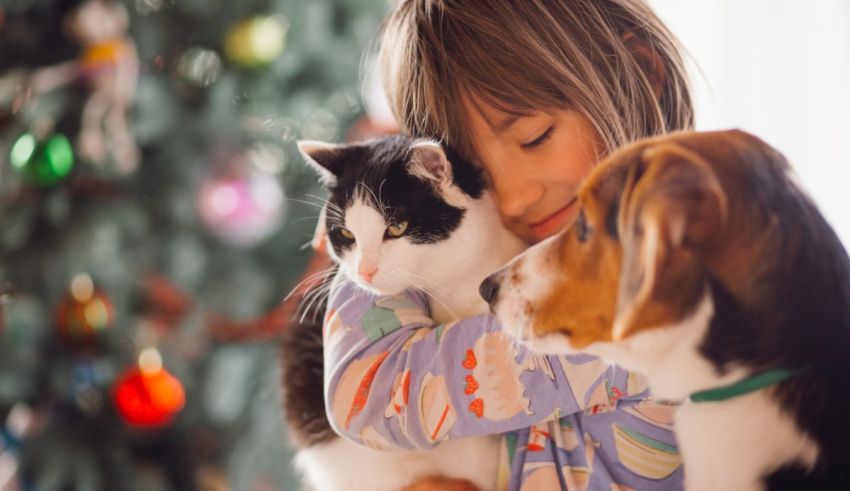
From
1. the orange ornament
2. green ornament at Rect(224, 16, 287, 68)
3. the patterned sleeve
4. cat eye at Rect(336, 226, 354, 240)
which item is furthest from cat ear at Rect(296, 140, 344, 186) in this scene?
the orange ornament

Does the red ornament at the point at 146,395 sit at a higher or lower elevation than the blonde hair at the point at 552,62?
lower

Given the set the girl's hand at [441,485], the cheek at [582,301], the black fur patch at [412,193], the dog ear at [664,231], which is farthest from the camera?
the black fur patch at [412,193]

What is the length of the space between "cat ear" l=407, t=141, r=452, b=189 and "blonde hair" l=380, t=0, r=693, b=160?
107mm

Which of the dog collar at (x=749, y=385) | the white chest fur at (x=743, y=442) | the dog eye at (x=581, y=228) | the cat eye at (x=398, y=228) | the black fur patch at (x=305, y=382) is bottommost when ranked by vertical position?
the black fur patch at (x=305, y=382)

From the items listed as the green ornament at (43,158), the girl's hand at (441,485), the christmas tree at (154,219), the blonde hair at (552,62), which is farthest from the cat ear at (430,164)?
the green ornament at (43,158)

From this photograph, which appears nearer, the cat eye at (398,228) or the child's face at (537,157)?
the child's face at (537,157)

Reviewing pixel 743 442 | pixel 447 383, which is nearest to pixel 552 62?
pixel 447 383

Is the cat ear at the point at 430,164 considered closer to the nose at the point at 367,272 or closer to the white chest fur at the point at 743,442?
the nose at the point at 367,272

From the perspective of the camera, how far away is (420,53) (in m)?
1.31

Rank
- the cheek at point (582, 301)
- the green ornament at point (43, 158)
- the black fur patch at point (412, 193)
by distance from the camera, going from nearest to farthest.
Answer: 1. the cheek at point (582, 301)
2. the black fur patch at point (412, 193)
3. the green ornament at point (43, 158)

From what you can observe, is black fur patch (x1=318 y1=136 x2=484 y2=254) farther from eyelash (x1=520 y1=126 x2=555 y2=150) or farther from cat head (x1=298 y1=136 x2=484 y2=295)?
eyelash (x1=520 y1=126 x2=555 y2=150)

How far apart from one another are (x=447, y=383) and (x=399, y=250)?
1.14 ft

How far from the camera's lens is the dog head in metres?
0.70

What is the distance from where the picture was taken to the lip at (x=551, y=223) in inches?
51.1
